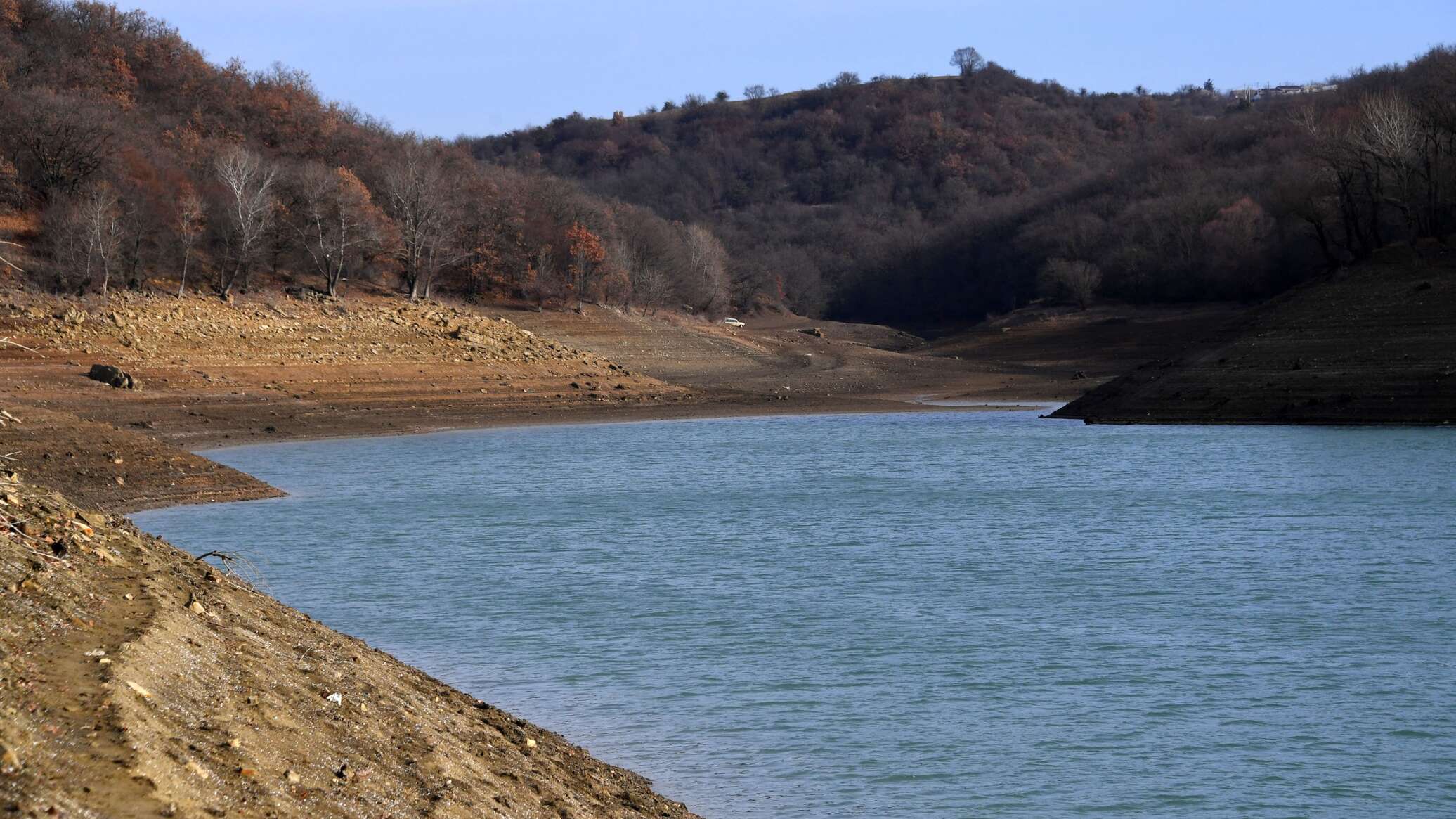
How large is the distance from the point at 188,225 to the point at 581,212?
27159 millimetres

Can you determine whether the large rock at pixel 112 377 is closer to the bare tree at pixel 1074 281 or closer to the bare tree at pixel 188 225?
the bare tree at pixel 188 225

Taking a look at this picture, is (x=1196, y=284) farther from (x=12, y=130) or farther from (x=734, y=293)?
(x=12, y=130)

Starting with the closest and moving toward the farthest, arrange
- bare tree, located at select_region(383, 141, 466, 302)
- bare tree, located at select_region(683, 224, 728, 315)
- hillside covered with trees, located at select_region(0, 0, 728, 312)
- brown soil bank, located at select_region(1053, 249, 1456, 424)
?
brown soil bank, located at select_region(1053, 249, 1456, 424) → hillside covered with trees, located at select_region(0, 0, 728, 312) → bare tree, located at select_region(383, 141, 466, 302) → bare tree, located at select_region(683, 224, 728, 315)

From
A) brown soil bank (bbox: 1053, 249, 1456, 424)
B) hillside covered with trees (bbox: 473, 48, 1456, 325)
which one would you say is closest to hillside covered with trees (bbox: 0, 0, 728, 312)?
hillside covered with trees (bbox: 473, 48, 1456, 325)

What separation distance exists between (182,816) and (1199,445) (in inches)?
1244

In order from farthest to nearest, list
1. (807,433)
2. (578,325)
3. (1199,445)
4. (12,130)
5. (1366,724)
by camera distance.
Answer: (578,325) < (12,130) < (807,433) < (1199,445) < (1366,724)

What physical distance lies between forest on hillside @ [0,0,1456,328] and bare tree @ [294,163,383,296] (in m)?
0.13

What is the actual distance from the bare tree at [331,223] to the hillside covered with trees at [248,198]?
0.10 m

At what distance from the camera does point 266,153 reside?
62906mm

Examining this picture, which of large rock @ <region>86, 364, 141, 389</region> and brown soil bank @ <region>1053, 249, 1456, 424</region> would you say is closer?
large rock @ <region>86, 364, 141, 389</region>

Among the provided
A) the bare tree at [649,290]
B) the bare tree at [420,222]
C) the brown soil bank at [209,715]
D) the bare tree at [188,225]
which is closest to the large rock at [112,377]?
the bare tree at [188,225]

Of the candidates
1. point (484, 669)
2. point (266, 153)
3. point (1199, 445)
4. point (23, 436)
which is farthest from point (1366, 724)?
point (266, 153)

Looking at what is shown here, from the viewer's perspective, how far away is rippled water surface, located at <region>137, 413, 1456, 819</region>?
8.88 m

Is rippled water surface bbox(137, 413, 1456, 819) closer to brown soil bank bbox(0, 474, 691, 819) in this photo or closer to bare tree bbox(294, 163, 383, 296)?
brown soil bank bbox(0, 474, 691, 819)
